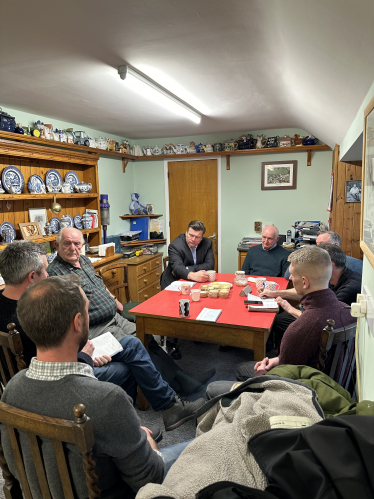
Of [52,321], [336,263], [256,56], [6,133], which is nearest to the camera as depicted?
[52,321]

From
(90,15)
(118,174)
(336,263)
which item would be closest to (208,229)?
(118,174)

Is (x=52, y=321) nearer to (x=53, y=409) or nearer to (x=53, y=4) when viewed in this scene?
(x=53, y=409)

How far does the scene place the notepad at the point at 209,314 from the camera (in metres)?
2.22

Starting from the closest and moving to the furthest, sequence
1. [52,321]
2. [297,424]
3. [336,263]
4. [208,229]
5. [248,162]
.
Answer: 1. [297,424]
2. [52,321]
3. [336,263]
4. [248,162]
5. [208,229]

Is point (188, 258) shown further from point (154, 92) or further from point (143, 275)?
point (154, 92)

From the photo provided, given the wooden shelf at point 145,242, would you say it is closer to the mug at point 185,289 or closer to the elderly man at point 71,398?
the mug at point 185,289

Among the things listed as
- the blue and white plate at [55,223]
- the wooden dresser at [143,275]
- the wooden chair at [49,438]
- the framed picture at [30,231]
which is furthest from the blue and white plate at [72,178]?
the wooden chair at [49,438]

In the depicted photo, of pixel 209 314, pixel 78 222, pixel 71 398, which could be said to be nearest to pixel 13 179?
pixel 78 222

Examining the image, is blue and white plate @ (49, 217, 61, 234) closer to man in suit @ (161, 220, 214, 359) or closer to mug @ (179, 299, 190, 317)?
man in suit @ (161, 220, 214, 359)

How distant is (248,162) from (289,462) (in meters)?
4.83

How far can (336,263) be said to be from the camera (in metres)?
2.40

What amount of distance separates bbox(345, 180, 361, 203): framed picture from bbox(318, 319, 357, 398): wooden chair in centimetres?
226

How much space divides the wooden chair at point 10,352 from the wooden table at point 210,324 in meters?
0.91

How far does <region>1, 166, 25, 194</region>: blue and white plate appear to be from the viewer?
3.21 meters
